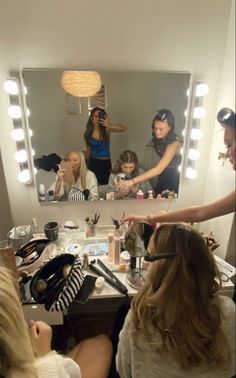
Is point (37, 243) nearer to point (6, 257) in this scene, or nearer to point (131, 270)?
point (6, 257)

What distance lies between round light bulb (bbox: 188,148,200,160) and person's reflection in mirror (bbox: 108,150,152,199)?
0.16m

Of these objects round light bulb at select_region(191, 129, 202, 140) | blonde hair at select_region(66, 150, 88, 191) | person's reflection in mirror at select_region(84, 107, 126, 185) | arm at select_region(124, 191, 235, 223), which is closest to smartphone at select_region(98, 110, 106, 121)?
person's reflection in mirror at select_region(84, 107, 126, 185)

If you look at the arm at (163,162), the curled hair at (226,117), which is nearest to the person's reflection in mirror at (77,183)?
the arm at (163,162)

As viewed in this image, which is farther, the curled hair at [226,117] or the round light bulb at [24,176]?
the round light bulb at [24,176]

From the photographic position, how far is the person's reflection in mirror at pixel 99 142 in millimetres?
983

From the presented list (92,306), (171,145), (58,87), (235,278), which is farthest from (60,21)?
(92,306)

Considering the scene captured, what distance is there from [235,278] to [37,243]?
0.99 metres

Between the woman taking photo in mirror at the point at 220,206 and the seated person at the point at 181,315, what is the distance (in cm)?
2

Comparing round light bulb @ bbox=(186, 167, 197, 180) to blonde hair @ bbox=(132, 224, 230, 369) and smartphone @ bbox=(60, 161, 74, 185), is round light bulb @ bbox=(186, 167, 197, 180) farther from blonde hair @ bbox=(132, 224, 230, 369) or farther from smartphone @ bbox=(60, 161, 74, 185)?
smartphone @ bbox=(60, 161, 74, 185)

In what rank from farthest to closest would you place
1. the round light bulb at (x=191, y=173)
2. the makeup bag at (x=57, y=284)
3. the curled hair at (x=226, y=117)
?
the makeup bag at (x=57, y=284)
the round light bulb at (x=191, y=173)
the curled hair at (x=226, y=117)

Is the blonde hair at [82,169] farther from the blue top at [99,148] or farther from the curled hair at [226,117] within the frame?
the curled hair at [226,117]

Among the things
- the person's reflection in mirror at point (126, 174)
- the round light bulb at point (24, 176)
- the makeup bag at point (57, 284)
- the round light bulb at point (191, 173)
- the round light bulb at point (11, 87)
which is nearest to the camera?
the round light bulb at point (191, 173)

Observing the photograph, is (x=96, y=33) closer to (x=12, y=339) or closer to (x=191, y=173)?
(x=191, y=173)

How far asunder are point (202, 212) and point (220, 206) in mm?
48
